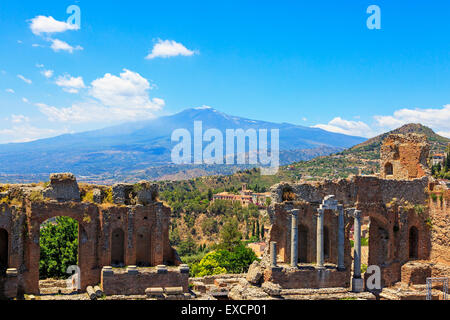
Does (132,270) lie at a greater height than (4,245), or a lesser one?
lesser

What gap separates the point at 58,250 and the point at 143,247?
1182 cm

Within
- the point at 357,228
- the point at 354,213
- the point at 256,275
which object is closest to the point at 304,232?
the point at 357,228

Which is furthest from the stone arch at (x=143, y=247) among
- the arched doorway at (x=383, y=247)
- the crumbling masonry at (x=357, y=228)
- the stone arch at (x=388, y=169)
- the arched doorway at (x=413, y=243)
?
the stone arch at (x=388, y=169)

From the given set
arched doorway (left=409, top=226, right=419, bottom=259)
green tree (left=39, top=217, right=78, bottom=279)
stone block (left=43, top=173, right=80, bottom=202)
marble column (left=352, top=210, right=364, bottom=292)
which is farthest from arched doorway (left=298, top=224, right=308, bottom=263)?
green tree (left=39, top=217, right=78, bottom=279)

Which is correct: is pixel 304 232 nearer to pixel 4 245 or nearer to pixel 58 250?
pixel 4 245

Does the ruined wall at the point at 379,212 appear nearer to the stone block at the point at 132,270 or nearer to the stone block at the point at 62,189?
the stone block at the point at 132,270

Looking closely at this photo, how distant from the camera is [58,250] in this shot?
39.7 m

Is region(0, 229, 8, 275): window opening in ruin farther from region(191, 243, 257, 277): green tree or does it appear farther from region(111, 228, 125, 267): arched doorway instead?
region(191, 243, 257, 277): green tree

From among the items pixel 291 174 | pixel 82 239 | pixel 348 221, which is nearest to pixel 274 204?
pixel 348 221

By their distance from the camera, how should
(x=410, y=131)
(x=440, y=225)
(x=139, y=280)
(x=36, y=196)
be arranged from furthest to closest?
(x=410, y=131)
(x=440, y=225)
(x=139, y=280)
(x=36, y=196)

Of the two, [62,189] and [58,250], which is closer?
[62,189]

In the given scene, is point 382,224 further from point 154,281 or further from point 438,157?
point 438,157

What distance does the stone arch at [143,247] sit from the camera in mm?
31891
